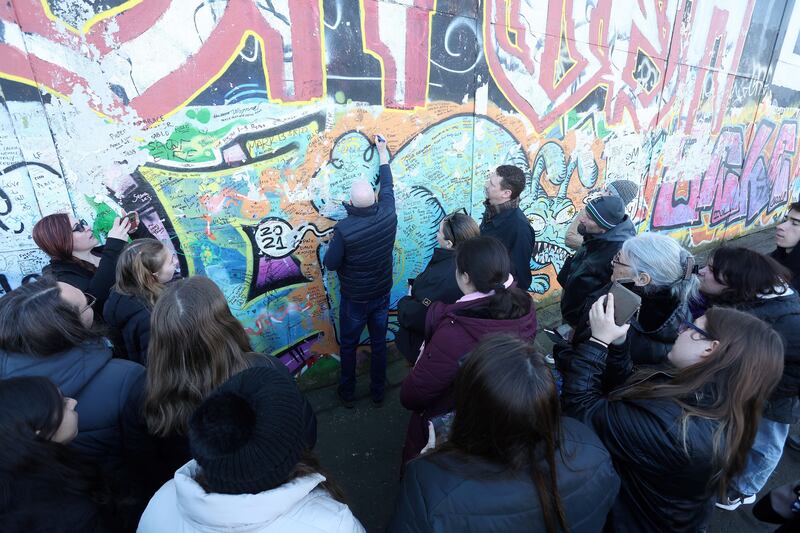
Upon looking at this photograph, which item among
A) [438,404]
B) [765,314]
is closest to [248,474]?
[438,404]

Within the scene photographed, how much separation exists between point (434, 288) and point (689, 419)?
1.53 m

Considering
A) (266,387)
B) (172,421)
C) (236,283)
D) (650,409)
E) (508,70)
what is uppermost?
(508,70)

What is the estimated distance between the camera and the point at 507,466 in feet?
4.22

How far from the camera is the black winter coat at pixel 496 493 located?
4.02ft

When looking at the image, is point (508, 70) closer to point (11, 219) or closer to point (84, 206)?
point (84, 206)

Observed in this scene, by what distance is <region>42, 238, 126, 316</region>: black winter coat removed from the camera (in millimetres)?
2459

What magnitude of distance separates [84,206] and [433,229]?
2.90 meters

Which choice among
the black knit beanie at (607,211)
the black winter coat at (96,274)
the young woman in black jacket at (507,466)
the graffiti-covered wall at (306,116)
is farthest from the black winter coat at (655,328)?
the black winter coat at (96,274)

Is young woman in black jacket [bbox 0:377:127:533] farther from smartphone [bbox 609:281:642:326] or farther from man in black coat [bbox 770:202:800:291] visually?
man in black coat [bbox 770:202:800:291]

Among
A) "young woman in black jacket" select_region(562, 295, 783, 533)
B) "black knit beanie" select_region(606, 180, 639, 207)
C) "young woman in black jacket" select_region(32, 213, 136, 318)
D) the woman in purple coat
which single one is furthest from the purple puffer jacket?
"black knit beanie" select_region(606, 180, 639, 207)

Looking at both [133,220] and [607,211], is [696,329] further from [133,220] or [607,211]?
[133,220]

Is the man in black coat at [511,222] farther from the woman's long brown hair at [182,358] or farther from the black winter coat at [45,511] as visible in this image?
the black winter coat at [45,511]

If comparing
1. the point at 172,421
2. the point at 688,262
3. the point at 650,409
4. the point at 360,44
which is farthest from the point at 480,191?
the point at 172,421

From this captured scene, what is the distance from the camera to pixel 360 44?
332 cm
